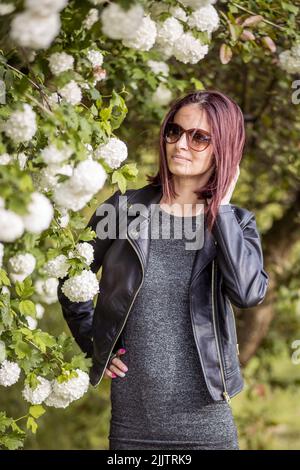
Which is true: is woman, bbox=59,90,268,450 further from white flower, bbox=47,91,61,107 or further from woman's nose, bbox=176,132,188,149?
white flower, bbox=47,91,61,107

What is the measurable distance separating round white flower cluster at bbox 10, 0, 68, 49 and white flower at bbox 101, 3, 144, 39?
0.40 feet

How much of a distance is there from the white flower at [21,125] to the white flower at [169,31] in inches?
31.1

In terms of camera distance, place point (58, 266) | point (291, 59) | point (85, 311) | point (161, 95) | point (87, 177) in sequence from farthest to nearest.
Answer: point (161, 95)
point (291, 59)
point (85, 311)
point (58, 266)
point (87, 177)

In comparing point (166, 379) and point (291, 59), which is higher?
point (291, 59)

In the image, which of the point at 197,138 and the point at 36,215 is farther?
the point at 197,138

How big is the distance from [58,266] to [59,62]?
1.80 ft

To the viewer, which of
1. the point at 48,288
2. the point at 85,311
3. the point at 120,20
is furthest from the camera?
the point at 48,288

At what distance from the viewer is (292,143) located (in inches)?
172

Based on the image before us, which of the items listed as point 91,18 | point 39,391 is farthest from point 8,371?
point 91,18

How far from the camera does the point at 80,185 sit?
1.74 m

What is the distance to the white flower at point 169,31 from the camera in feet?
7.96

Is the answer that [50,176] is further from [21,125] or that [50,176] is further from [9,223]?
[9,223]

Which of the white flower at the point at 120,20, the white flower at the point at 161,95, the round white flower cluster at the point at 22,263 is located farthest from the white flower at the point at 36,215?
the white flower at the point at 161,95

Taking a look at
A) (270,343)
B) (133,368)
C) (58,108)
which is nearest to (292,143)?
(270,343)
